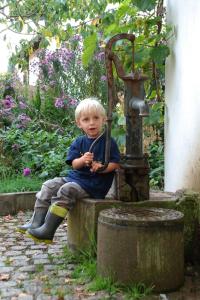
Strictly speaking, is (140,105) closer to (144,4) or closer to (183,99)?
(183,99)

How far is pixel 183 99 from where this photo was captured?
4332 millimetres

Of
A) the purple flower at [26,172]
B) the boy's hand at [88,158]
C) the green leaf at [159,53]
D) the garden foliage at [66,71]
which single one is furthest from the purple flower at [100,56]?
the boy's hand at [88,158]

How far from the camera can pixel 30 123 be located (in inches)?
323

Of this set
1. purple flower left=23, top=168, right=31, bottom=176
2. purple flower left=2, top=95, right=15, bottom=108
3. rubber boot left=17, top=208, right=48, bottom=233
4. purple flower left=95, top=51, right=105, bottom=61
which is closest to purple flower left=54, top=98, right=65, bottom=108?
purple flower left=2, top=95, right=15, bottom=108

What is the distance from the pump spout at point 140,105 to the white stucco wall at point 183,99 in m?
0.49

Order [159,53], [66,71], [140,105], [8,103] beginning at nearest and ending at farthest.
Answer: [140,105], [159,53], [8,103], [66,71]

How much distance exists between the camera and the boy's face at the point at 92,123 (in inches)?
154

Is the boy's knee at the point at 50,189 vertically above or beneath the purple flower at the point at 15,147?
beneath

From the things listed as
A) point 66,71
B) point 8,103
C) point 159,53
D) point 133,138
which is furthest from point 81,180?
point 66,71

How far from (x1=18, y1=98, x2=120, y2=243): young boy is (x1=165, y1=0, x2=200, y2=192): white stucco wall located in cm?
64

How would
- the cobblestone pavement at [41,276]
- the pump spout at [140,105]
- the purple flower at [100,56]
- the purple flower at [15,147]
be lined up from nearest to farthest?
the cobblestone pavement at [41,276] < the pump spout at [140,105] < the purple flower at [15,147] < the purple flower at [100,56]

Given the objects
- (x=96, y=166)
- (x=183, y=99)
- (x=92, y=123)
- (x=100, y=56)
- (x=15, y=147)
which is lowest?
(x=96, y=166)

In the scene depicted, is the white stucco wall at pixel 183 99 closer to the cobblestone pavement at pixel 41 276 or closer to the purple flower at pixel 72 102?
the cobblestone pavement at pixel 41 276

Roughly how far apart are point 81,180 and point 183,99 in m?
1.15
